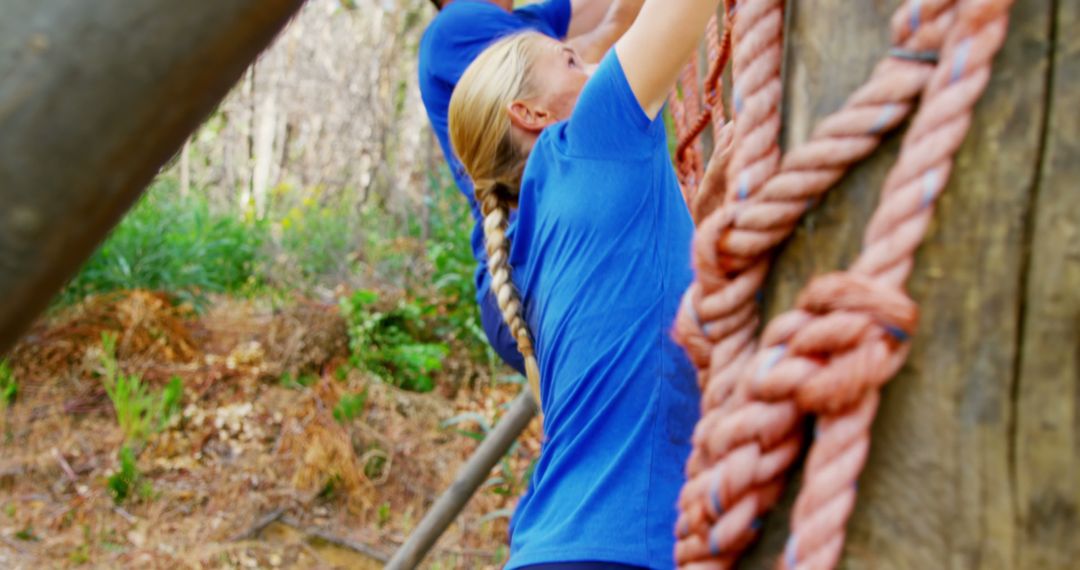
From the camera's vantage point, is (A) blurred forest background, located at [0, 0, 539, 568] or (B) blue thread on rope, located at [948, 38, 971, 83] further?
(A) blurred forest background, located at [0, 0, 539, 568]

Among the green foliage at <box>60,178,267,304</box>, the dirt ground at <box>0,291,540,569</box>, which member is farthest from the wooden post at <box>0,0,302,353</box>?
the green foliage at <box>60,178,267,304</box>

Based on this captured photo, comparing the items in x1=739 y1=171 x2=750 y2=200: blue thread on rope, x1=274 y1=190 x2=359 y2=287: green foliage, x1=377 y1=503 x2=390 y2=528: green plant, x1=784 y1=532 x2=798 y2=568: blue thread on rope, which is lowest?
x1=377 y1=503 x2=390 y2=528: green plant

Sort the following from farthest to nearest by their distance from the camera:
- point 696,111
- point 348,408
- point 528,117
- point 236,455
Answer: point 236,455, point 348,408, point 696,111, point 528,117

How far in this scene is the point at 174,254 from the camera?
4988 mm

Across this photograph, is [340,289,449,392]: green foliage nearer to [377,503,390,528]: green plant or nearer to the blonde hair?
[377,503,390,528]: green plant

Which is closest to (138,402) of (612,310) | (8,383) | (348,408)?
(8,383)

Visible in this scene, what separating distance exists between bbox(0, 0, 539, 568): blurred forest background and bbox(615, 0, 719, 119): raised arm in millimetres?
2370

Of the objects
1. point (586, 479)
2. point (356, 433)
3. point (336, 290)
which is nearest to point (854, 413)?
point (586, 479)

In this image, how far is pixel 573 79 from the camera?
1436 mm

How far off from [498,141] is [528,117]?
0.06 metres

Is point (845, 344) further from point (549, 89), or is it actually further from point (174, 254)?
point (174, 254)

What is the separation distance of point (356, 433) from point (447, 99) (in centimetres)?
204

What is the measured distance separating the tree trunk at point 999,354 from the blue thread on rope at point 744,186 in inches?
2.7

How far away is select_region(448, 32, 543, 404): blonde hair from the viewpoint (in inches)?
55.2
